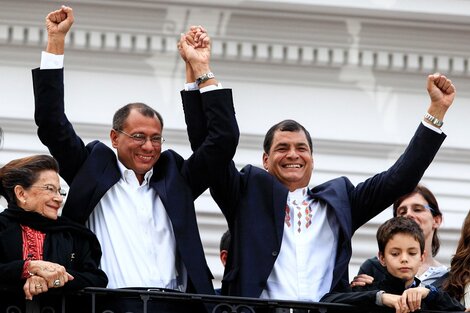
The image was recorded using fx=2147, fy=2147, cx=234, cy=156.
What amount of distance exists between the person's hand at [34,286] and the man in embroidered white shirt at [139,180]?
1.65 ft

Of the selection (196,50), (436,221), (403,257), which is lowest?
(403,257)

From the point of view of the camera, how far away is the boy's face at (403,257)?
355 inches

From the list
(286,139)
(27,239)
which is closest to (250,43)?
(286,139)

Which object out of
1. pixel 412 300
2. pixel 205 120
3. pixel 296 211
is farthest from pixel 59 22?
pixel 412 300

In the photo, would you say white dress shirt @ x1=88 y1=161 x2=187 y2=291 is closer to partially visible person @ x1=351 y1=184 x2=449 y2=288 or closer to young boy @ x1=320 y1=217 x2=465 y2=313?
young boy @ x1=320 y1=217 x2=465 y2=313

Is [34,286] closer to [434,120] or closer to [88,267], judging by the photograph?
[88,267]

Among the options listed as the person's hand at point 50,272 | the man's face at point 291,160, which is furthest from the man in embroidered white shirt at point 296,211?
the person's hand at point 50,272

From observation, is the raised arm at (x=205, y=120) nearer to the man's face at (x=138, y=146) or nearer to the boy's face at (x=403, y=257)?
the man's face at (x=138, y=146)

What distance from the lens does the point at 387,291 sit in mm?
8953

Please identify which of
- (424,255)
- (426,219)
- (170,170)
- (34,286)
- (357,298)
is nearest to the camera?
(34,286)

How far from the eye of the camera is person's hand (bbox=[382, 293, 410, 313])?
870 cm

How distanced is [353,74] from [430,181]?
2.53 feet

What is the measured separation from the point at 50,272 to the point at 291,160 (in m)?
1.35

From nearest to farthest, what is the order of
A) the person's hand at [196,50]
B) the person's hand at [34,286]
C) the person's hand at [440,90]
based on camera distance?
the person's hand at [34,286] → the person's hand at [196,50] → the person's hand at [440,90]
